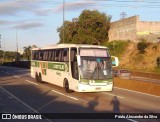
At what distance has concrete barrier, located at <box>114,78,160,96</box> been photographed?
2395 cm

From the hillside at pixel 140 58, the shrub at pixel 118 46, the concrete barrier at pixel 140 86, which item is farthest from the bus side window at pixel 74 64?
the shrub at pixel 118 46

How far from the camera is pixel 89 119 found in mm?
14141

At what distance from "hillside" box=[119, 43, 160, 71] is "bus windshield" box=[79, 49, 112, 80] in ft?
122

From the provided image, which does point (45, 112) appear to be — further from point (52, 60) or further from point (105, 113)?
point (52, 60)

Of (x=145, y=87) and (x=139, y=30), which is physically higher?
(x=139, y=30)

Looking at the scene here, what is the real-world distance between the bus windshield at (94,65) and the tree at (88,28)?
2162 inches

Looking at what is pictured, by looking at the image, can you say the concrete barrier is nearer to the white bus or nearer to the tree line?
the white bus

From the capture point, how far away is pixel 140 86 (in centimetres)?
2577

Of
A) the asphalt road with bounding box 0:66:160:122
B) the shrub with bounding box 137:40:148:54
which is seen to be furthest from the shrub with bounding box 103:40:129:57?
the asphalt road with bounding box 0:66:160:122

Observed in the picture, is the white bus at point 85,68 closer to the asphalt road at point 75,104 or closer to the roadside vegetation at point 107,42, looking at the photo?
the asphalt road at point 75,104

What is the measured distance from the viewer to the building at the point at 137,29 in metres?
62.4

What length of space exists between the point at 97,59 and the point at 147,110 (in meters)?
5.81

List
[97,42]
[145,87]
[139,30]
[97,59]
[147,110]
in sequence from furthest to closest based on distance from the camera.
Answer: [97,42]
[139,30]
[145,87]
[97,59]
[147,110]

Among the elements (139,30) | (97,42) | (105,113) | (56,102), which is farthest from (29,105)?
(97,42)
